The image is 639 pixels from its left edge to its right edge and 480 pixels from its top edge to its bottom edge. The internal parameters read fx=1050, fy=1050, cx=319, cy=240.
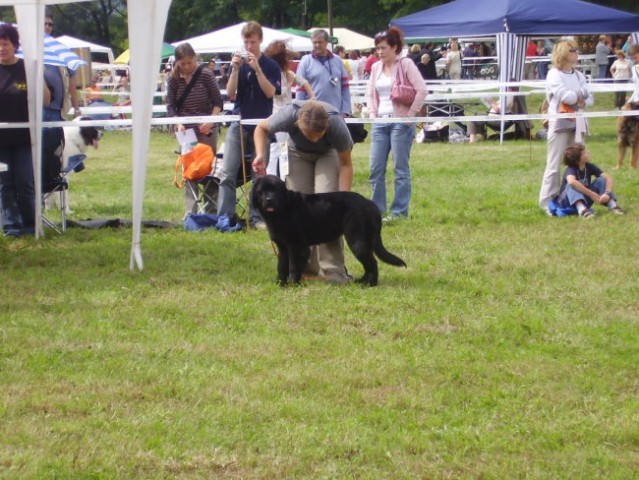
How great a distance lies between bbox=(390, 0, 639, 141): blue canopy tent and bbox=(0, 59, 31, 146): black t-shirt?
11536mm

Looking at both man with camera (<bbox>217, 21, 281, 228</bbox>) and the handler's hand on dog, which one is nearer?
the handler's hand on dog

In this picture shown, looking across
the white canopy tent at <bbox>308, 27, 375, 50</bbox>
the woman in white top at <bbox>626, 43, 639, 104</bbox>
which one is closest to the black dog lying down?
the woman in white top at <bbox>626, 43, 639, 104</bbox>

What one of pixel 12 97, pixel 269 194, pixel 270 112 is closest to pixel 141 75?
pixel 269 194

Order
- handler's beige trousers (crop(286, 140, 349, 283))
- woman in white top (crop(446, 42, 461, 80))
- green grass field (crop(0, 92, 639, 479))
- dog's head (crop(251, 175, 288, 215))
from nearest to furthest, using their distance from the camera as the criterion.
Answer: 1. green grass field (crop(0, 92, 639, 479))
2. dog's head (crop(251, 175, 288, 215))
3. handler's beige trousers (crop(286, 140, 349, 283))
4. woman in white top (crop(446, 42, 461, 80))

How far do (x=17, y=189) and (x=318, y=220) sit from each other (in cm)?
372

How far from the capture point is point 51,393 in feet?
16.3

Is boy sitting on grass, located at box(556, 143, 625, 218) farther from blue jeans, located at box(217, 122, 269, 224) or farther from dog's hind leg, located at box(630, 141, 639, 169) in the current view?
dog's hind leg, located at box(630, 141, 639, 169)

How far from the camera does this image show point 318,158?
7.57 metres

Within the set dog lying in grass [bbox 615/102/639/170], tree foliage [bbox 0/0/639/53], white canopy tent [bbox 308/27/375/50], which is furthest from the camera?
tree foliage [bbox 0/0/639/53]

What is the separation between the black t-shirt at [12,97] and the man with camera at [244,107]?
6.05ft

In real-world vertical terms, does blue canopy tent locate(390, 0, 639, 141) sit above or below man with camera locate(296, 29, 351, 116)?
above

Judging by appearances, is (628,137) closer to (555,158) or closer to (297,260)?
(555,158)

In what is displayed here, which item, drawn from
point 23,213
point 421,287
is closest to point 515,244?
point 421,287

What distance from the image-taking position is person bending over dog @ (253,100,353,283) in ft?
24.0
